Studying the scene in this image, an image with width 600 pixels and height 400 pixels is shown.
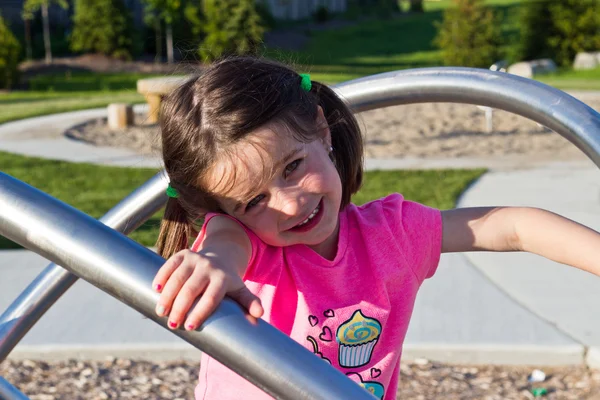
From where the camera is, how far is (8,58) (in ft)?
56.2

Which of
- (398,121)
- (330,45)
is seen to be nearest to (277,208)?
(398,121)

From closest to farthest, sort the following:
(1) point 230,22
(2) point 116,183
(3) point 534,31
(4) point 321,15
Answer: (2) point 116,183 → (1) point 230,22 → (3) point 534,31 → (4) point 321,15

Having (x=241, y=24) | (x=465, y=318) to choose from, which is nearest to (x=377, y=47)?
(x=241, y=24)

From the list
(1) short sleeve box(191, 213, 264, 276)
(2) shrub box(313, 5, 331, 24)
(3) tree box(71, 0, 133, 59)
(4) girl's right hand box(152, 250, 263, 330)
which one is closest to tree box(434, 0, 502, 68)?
(3) tree box(71, 0, 133, 59)

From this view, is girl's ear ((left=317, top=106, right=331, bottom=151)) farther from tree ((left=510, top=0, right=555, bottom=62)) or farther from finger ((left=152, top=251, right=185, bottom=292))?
tree ((left=510, top=0, right=555, bottom=62))

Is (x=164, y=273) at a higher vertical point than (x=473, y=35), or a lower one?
higher

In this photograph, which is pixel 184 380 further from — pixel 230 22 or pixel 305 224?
pixel 230 22

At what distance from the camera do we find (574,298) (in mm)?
4059

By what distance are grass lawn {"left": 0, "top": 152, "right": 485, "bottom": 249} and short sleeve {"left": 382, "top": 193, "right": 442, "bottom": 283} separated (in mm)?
3964

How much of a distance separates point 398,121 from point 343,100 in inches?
385

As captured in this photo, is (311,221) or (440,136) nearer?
(311,221)

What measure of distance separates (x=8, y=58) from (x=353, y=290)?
16980 millimetres

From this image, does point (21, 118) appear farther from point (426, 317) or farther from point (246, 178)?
point (246, 178)

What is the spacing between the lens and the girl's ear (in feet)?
5.06
